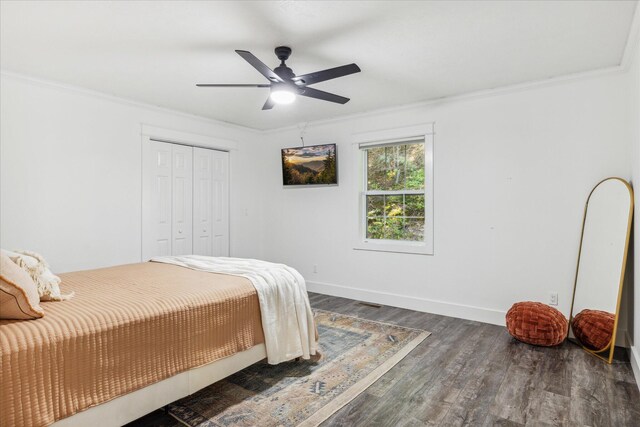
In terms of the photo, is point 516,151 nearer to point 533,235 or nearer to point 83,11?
point 533,235

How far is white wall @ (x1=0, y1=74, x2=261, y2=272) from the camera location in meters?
3.28

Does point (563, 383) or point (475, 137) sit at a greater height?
point (475, 137)

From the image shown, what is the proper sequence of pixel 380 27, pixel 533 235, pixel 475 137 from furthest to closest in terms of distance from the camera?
pixel 475 137, pixel 533 235, pixel 380 27

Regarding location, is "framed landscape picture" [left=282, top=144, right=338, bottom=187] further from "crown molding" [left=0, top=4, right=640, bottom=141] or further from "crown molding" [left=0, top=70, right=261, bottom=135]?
"crown molding" [left=0, top=70, right=261, bottom=135]

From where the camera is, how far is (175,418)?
6.78 feet

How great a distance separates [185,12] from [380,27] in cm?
128

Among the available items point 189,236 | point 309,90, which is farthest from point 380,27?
point 189,236

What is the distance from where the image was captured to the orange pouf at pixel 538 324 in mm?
3064

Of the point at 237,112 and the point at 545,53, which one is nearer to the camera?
the point at 545,53

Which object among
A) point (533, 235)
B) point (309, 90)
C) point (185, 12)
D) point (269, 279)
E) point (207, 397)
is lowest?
point (207, 397)

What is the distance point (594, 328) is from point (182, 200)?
4573mm

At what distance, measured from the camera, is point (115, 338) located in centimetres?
173

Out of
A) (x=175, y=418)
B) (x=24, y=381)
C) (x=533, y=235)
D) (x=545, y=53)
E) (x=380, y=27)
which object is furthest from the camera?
(x=533, y=235)


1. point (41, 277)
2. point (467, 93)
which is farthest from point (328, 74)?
point (41, 277)
